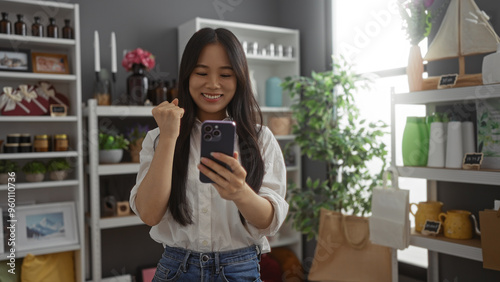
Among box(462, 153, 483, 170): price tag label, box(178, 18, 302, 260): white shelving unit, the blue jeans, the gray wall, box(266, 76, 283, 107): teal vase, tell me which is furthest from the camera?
box(266, 76, 283, 107): teal vase

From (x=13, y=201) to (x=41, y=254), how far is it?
0.36 metres

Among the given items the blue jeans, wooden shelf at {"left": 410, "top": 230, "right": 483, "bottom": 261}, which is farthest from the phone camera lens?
wooden shelf at {"left": 410, "top": 230, "right": 483, "bottom": 261}

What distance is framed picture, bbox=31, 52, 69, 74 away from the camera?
8.77 feet

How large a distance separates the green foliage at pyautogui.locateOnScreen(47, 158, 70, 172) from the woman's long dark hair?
1.79 meters

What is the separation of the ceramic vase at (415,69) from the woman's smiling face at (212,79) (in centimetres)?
136

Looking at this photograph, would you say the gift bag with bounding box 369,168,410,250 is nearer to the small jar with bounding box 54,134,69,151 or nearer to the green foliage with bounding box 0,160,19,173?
the small jar with bounding box 54,134,69,151

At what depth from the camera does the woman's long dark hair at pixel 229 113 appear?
1071 millimetres

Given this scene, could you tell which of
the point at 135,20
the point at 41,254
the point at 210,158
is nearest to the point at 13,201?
the point at 41,254

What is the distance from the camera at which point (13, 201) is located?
2.57 meters

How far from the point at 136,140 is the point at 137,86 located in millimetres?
355

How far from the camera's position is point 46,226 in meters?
2.61

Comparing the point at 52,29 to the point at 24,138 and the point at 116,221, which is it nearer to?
the point at 24,138

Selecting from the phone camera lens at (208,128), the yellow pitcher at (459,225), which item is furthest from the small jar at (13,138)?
the yellow pitcher at (459,225)

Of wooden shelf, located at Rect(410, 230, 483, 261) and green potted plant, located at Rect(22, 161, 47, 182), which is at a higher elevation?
green potted plant, located at Rect(22, 161, 47, 182)
